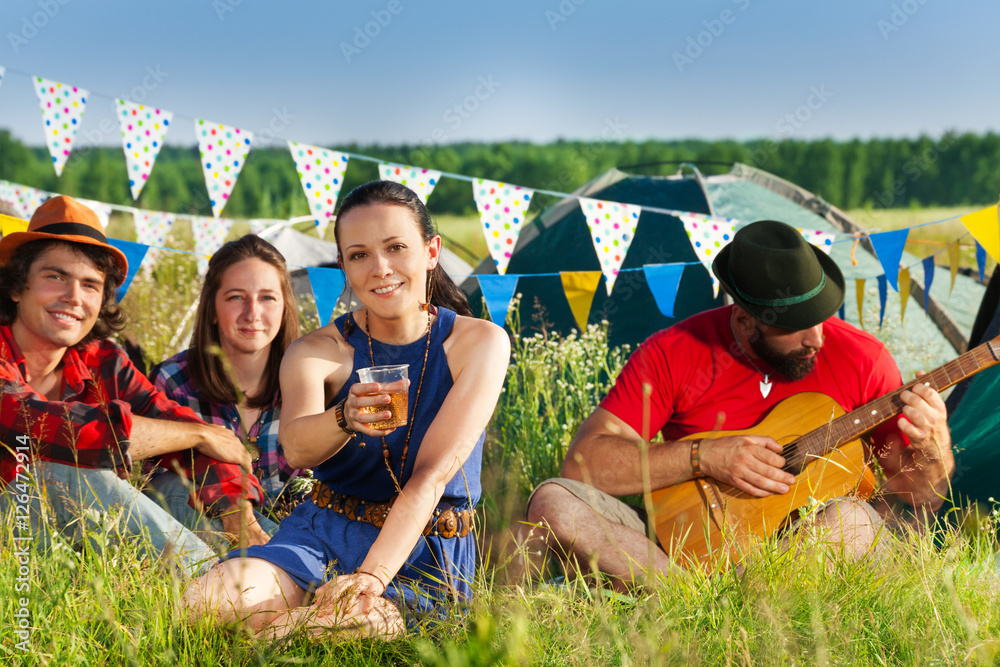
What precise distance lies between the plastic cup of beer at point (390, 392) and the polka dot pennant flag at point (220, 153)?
9.33ft

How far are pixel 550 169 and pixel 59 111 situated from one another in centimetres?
4721

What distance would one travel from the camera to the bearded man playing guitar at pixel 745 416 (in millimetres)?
3006

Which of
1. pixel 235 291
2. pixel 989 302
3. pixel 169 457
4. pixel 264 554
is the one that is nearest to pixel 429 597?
pixel 264 554

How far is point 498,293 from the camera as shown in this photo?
176 inches

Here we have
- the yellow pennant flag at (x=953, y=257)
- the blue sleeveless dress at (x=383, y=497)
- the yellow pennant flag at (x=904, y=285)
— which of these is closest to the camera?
the blue sleeveless dress at (x=383, y=497)

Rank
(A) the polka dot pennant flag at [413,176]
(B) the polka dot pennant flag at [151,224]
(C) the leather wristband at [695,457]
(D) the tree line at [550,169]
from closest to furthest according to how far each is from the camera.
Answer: (C) the leather wristband at [695,457] < (A) the polka dot pennant flag at [413,176] < (B) the polka dot pennant flag at [151,224] < (D) the tree line at [550,169]

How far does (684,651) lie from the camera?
1.80 m

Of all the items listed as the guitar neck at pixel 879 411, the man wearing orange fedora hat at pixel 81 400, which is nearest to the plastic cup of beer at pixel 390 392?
the man wearing orange fedora hat at pixel 81 400

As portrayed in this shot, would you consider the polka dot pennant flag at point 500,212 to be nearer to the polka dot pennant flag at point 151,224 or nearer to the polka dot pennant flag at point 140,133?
the polka dot pennant flag at point 140,133

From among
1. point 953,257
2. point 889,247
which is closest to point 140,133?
point 889,247

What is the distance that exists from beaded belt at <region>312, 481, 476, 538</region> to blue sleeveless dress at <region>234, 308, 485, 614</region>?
19 millimetres

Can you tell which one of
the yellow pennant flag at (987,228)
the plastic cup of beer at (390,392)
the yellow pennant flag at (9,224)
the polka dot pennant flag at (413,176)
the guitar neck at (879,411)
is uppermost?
the polka dot pennant flag at (413,176)

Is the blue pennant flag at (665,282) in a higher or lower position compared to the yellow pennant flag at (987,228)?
lower

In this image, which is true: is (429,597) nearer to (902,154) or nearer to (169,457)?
(169,457)
